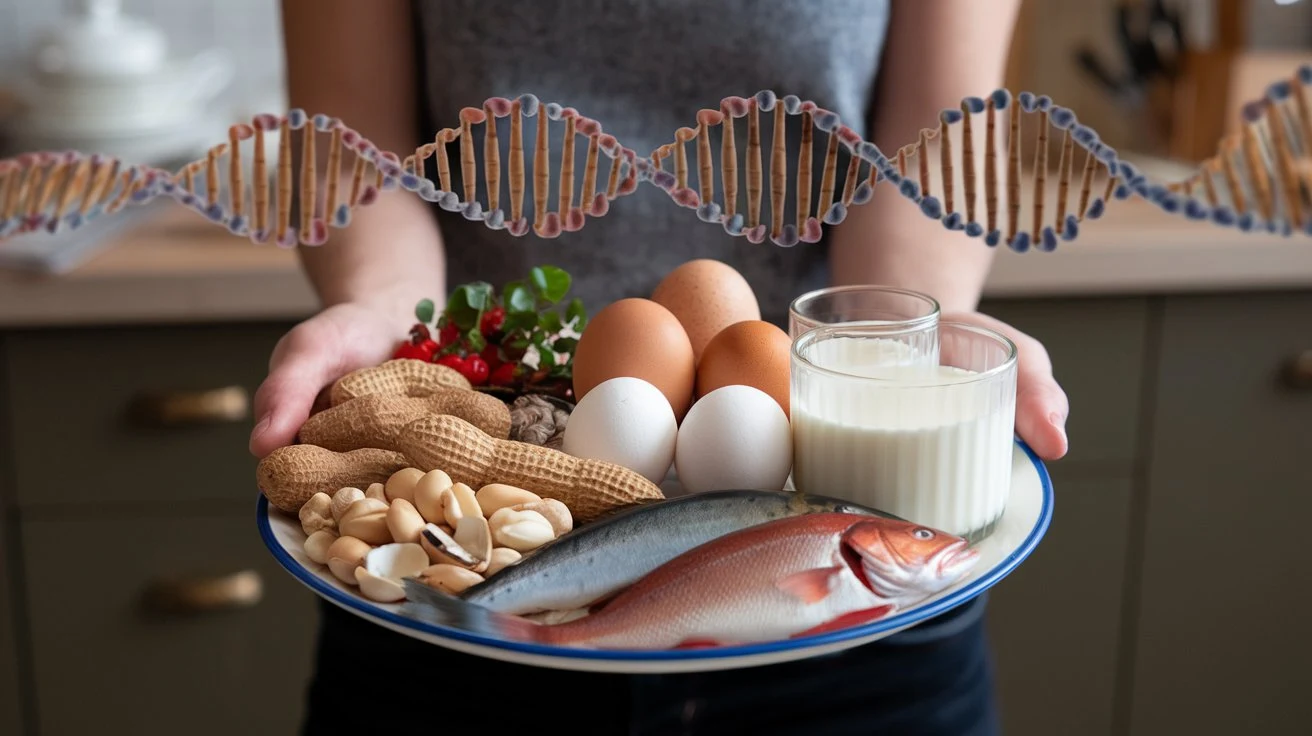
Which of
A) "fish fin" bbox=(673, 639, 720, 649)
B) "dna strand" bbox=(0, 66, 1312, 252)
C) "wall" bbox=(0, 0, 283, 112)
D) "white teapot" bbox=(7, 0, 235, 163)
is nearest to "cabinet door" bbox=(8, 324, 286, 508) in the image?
"white teapot" bbox=(7, 0, 235, 163)

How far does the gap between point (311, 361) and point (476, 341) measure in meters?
0.10

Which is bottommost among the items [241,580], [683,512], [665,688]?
[241,580]

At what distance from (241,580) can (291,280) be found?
341 millimetres

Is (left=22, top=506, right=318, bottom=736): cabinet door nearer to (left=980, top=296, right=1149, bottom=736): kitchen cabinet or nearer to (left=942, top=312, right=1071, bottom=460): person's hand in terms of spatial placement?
(left=980, top=296, right=1149, bottom=736): kitchen cabinet

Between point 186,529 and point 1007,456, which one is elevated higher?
point 1007,456

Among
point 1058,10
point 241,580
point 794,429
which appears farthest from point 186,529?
point 1058,10

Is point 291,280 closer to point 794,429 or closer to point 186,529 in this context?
point 186,529

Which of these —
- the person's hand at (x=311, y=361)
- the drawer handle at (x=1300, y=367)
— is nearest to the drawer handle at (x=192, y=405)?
the person's hand at (x=311, y=361)

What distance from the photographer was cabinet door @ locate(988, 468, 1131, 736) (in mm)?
1301

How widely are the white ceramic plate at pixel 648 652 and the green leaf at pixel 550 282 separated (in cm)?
23

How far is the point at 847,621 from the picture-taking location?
0.47 metres

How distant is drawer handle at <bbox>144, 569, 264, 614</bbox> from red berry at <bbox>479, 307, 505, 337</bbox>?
28.3 inches

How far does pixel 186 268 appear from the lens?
1.18 metres

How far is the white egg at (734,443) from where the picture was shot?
565 mm
